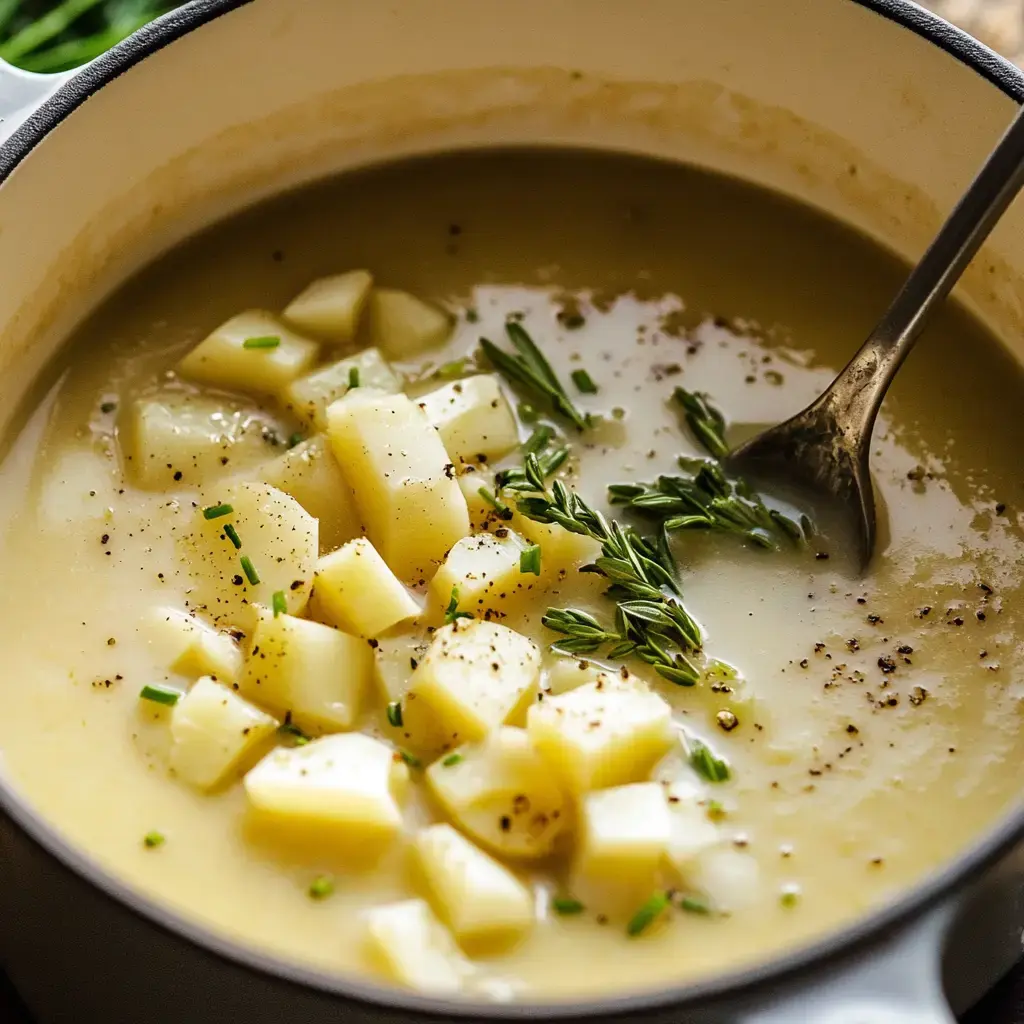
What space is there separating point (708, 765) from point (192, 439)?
2.55ft

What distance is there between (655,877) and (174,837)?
51 centimetres

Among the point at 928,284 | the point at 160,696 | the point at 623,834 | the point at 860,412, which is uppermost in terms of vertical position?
the point at 928,284

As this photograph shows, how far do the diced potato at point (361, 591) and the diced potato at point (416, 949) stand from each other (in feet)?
1.14

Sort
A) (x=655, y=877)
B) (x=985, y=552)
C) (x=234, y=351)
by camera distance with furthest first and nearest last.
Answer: (x=234, y=351) → (x=985, y=552) → (x=655, y=877)

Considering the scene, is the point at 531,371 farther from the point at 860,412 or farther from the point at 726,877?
the point at 726,877

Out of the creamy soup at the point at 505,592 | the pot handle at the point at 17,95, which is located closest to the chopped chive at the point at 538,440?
the creamy soup at the point at 505,592

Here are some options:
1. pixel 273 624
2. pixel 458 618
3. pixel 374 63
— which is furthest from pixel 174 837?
pixel 374 63

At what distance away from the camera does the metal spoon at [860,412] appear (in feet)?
5.48

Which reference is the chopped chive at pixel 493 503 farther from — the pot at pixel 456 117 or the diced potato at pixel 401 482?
the pot at pixel 456 117

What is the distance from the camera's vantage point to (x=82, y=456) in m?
Answer: 1.83

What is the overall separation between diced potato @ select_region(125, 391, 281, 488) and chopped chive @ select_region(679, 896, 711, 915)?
79 cm

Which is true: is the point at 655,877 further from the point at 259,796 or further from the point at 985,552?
the point at 985,552

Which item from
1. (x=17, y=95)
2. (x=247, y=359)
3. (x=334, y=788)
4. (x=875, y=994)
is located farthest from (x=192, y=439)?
(x=875, y=994)

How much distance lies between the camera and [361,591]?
162cm
